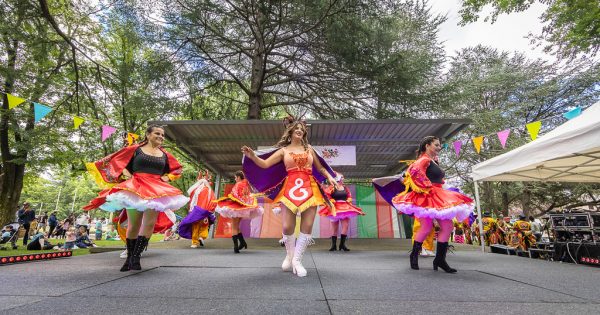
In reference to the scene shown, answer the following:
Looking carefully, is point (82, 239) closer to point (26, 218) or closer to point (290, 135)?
point (26, 218)

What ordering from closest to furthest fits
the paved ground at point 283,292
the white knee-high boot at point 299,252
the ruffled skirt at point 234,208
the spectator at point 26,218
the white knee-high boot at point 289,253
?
the paved ground at point 283,292, the white knee-high boot at point 299,252, the white knee-high boot at point 289,253, the ruffled skirt at point 234,208, the spectator at point 26,218

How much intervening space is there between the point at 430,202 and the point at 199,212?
17.0 feet

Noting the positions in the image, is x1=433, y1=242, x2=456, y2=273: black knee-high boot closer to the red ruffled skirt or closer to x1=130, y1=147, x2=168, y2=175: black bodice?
the red ruffled skirt

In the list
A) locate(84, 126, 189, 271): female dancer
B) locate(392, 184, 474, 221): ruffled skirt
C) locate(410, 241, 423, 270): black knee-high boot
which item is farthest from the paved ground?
locate(392, 184, 474, 221): ruffled skirt

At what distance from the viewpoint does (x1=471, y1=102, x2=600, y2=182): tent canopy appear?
447cm

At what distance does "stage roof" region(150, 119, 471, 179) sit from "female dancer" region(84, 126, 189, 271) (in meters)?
4.16

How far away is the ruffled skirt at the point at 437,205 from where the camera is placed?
3.65 metres

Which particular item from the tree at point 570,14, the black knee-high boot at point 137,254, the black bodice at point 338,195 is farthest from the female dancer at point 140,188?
the tree at point 570,14

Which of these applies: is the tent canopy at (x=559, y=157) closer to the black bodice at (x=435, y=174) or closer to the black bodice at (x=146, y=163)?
the black bodice at (x=435, y=174)

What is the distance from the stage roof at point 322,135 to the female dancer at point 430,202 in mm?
4011

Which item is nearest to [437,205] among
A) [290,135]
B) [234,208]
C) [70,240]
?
[290,135]

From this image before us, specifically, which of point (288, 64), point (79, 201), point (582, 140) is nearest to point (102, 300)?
point (582, 140)

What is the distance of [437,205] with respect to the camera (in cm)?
376

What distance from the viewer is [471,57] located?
2347 cm
